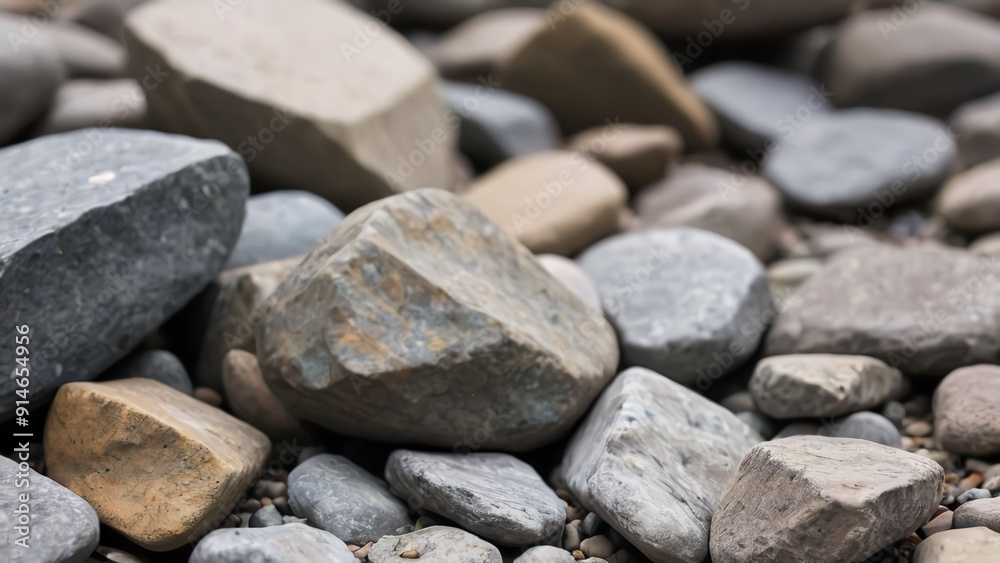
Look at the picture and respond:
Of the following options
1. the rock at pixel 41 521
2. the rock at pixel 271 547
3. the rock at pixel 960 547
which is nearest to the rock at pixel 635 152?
the rock at pixel 960 547

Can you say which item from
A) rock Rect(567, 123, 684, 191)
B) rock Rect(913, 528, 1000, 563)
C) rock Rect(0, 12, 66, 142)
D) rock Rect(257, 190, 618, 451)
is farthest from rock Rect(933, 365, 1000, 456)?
rock Rect(0, 12, 66, 142)

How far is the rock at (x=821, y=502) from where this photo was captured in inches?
57.0

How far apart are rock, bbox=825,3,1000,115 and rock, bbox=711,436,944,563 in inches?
117

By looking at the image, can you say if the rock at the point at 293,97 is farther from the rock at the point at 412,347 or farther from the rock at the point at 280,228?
the rock at the point at 412,347

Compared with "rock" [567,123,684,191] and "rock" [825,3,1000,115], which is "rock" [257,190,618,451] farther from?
"rock" [825,3,1000,115]

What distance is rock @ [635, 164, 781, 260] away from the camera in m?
3.08

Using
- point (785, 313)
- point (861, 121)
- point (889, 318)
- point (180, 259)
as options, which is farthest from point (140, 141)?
point (861, 121)


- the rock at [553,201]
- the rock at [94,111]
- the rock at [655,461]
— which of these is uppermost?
the rock at [94,111]

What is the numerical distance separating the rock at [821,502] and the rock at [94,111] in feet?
8.21

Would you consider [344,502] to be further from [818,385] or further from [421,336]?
[818,385]

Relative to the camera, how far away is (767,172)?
3.64 m

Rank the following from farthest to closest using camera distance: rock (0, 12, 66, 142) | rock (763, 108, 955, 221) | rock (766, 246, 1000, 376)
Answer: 1. rock (763, 108, 955, 221)
2. rock (0, 12, 66, 142)
3. rock (766, 246, 1000, 376)

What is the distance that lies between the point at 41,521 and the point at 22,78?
81.5 inches

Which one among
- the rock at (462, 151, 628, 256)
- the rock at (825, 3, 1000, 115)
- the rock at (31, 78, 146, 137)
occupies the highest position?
the rock at (825, 3, 1000, 115)
